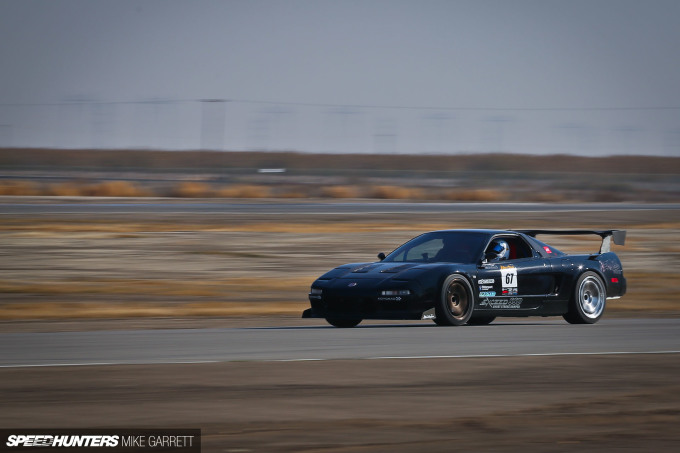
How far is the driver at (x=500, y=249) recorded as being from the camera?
13469 millimetres

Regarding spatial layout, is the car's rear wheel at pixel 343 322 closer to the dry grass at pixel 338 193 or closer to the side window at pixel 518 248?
the side window at pixel 518 248

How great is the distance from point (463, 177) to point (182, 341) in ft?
278

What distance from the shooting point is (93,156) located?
158 metres

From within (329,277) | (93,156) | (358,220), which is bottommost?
(329,277)

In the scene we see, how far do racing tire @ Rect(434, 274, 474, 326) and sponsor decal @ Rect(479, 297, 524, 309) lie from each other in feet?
0.80

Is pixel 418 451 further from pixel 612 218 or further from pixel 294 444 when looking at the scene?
pixel 612 218

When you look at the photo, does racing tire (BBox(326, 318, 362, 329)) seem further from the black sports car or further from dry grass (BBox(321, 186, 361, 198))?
dry grass (BBox(321, 186, 361, 198))

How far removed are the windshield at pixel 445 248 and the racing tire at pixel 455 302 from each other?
0.54 m

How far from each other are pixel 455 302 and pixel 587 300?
2.24m

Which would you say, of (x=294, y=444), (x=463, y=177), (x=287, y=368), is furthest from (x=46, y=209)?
(x=463, y=177)

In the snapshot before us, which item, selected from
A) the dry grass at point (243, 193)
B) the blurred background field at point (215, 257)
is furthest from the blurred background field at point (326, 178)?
the blurred background field at point (215, 257)

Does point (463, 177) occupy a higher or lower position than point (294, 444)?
higher

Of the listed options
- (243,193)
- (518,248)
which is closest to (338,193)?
(243,193)

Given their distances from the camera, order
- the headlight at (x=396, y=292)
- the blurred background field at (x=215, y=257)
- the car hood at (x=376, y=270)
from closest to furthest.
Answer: the headlight at (x=396, y=292)
the car hood at (x=376, y=270)
the blurred background field at (x=215, y=257)
